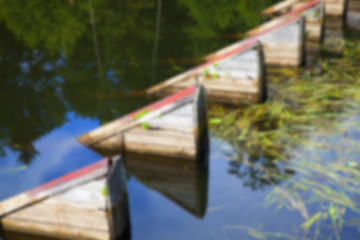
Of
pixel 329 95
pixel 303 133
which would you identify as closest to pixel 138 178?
pixel 303 133

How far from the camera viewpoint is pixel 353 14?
814 inches

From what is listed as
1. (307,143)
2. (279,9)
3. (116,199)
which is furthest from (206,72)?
(279,9)

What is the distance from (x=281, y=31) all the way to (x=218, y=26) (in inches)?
269

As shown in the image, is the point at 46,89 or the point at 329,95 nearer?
the point at 329,95

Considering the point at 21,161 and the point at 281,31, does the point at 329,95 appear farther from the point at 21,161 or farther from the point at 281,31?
the point at 21,161

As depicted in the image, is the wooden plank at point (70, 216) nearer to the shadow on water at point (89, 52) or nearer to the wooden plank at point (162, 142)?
the wooden plank at point (162, 142)

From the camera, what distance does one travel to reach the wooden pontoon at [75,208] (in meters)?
5.68

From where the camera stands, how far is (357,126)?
928 centimetres

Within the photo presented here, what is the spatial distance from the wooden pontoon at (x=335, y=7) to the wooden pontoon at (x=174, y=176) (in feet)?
48.2

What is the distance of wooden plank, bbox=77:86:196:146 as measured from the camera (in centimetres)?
790

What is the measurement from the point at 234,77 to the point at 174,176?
350 cm

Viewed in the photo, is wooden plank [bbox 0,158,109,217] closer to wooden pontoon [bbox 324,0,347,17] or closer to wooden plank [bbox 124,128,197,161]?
wooden plank [bbox 124,128,197,161]

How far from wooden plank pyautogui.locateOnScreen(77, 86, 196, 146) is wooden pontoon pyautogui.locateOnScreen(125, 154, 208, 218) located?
2.12 feet

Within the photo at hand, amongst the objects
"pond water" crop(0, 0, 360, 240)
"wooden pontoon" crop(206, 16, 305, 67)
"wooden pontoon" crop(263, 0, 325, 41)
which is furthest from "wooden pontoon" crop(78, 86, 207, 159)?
"wooden pontoon" crop(263, 0, 325, 41)
